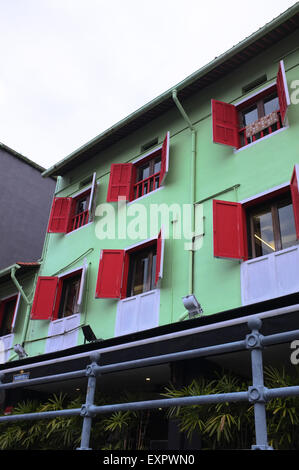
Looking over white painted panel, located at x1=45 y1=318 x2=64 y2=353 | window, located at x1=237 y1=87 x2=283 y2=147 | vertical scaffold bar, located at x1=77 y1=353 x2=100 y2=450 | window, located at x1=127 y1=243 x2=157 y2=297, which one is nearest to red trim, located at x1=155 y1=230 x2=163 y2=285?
window, located at x1=127 y1=243 x2=157 y2=297

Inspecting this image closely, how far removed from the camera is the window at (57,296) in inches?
407

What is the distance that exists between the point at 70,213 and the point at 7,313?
3.67 m

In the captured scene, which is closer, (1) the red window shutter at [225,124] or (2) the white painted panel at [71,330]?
(1) the red window shutter at [225,124]

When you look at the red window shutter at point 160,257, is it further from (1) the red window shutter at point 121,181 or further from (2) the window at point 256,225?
(1) the red window shutter at point 121,181

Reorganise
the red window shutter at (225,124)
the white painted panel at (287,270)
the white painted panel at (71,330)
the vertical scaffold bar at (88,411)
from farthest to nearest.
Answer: the white painted panel at (71,330) < the red window shutter at (225,124) < the white painted panel at (287,270) < the vertical scaffold bar at (88,411)

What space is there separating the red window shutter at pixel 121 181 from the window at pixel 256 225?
3299 millimetres

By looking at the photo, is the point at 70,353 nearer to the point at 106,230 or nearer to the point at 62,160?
the point at 106,230

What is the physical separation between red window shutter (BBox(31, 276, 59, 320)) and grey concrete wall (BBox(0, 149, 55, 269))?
4.93 meters

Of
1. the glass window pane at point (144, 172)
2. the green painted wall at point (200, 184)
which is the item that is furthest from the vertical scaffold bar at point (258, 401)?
the glass window pane at point (144, 172)

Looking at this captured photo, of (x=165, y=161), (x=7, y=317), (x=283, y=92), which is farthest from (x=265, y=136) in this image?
(x=7, y=317)

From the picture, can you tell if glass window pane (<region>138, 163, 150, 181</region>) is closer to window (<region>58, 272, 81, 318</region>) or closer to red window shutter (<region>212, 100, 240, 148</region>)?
red window shutter (<region>212, 100, 240, 148</region>)

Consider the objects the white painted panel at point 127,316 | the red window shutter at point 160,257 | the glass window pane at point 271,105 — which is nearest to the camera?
the red window shutter at point 160,257

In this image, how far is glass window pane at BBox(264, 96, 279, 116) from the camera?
8828 millimetres

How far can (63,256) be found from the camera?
11.4 meters
